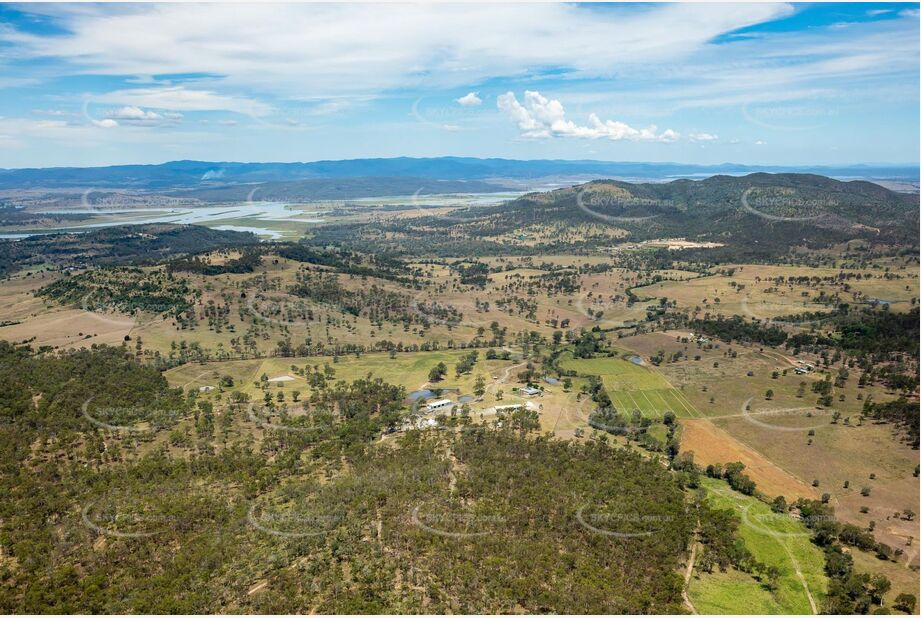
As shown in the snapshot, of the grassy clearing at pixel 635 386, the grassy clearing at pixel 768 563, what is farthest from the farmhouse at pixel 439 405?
the grassy clearing at pixel 768 563

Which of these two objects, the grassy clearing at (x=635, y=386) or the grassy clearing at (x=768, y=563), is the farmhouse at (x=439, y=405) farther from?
the grassy clearing at (x=768, y=563)

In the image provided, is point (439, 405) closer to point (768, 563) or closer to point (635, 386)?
A: point (635, 386)

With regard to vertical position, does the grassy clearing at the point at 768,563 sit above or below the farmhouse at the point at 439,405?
below

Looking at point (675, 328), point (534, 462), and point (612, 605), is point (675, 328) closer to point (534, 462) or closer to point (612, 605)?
point (534, 462)

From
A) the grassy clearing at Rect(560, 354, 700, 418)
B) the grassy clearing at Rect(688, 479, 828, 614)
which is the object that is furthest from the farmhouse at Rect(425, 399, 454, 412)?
the grassy clearing at Rect(688, 479, 828, 614)

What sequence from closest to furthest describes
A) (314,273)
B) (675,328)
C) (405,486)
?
(405,486)
(675,328)
(314,273)

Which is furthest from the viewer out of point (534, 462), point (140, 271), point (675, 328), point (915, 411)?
point (140, 271)

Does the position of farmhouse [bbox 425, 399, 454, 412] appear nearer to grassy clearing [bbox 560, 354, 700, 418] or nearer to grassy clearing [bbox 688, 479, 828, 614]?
grassy clearing [bbox 560, 354, 700, 418]

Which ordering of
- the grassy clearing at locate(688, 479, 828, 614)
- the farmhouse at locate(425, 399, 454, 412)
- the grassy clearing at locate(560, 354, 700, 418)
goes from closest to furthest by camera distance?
the grassy clearing at locate(688, 479, 828, 614), the farmhouse at locate(425, 399, 454, 412), the grassy clearing at locate(560, 354, 700, 418)

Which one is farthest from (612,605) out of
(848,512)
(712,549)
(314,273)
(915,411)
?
(314,273)
